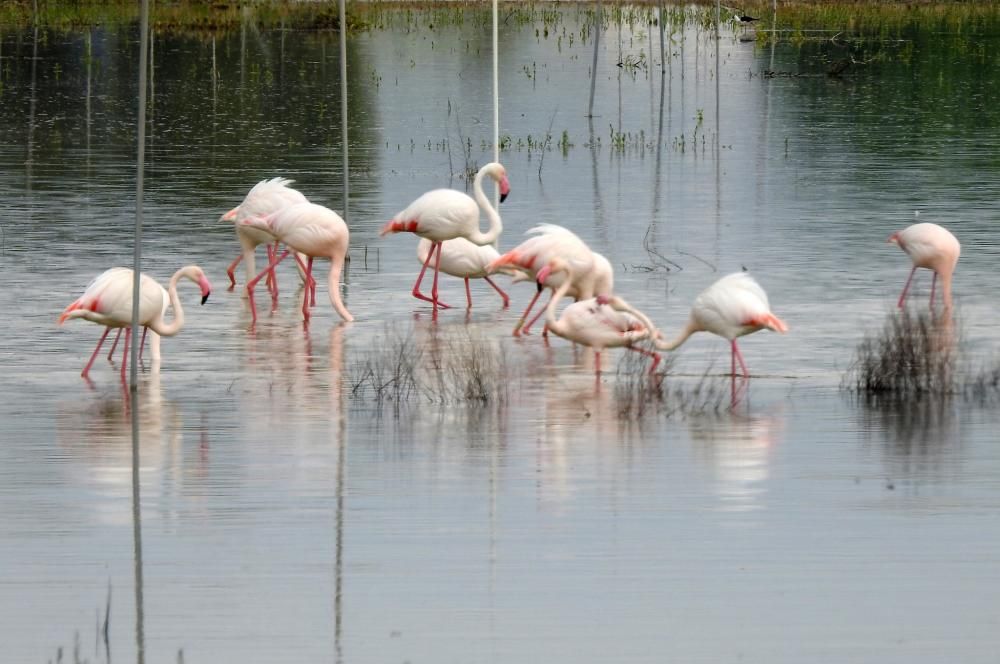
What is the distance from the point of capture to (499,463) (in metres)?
9.80

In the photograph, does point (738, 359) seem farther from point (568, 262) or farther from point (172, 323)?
point (172, 323)

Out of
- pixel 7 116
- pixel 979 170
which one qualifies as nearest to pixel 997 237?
pixel 979 170

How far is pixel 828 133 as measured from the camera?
101ft

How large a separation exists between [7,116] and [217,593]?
26.9 m

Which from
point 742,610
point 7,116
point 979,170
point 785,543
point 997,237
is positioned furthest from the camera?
point 7,116

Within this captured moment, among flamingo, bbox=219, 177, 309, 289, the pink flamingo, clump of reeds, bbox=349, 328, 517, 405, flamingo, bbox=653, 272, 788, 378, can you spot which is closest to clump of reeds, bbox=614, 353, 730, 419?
flamingo, bbox=653, 272, 788, 378

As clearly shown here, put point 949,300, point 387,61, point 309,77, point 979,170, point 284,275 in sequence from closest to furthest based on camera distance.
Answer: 1. point 949,300
2. point 284,275
3. point 979,170
4. point 309,77
5. point 387,61

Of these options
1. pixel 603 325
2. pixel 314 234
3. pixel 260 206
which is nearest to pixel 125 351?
pixel 314 234

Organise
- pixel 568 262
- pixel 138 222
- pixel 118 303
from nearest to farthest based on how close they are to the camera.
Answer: pixel 138 222 → pixel 118 303 → pixel 568 262

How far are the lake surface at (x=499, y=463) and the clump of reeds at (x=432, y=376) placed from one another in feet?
0.23

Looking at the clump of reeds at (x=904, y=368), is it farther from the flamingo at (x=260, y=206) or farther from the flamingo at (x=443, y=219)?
the flamingo at (x=260, y=206)

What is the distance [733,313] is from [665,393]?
63 cm

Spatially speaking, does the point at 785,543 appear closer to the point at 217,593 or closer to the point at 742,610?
the point at 742,610

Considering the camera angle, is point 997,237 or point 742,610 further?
point 997,237
